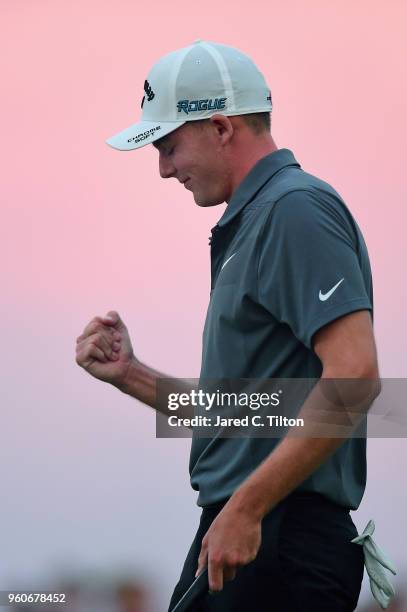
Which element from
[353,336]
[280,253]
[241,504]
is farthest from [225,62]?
[241,504]

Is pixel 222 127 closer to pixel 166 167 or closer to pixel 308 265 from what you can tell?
pixel 166 167

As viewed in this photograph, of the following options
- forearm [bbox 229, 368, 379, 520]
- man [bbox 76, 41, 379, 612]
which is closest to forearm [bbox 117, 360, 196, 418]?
man [bbox 76, 41, 379, 612]

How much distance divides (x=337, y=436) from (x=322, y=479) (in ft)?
0.67

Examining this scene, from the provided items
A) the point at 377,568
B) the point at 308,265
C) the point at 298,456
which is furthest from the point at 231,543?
the point at 308,265

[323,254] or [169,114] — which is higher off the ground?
[169,114]

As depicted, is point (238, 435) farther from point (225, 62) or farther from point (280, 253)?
point (225, 62)

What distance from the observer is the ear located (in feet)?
9.78

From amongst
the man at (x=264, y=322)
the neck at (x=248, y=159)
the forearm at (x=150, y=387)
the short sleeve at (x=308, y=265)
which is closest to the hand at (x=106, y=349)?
the forearm at (x=150, y=387)

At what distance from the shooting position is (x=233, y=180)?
3.03m

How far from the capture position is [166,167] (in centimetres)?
308

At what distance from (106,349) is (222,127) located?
2.44 feet

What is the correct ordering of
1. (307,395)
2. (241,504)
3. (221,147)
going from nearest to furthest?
(241,504) < (307,395) < (221,147)

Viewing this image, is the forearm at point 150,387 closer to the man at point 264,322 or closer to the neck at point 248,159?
the man at point 264,322

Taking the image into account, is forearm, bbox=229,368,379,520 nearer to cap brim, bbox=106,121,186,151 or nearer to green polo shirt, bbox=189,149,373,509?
green polo shirt, bbox=189,149,373,509
